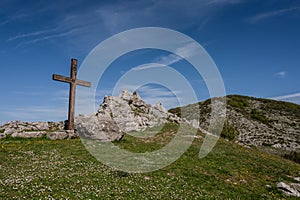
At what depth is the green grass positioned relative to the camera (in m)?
14.9

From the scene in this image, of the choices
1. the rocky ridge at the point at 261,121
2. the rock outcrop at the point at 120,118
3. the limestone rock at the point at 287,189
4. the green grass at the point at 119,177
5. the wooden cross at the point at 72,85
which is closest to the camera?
the green grass at the point at 119,177

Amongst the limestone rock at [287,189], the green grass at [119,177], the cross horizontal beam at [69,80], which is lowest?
the limestone rock at [287,189]

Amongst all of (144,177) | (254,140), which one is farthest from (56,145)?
(254,140)

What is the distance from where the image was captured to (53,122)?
1672 inches

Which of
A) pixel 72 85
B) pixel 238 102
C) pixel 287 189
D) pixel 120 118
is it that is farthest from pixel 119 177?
pixel 238 102

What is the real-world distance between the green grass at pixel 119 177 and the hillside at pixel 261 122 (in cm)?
3076

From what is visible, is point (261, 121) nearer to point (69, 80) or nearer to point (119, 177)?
point (69, 80)

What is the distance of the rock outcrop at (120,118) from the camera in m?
31.8

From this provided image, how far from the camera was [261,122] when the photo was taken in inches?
3012

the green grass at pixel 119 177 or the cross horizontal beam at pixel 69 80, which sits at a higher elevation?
the cross horizontal beam at pixel 69 80

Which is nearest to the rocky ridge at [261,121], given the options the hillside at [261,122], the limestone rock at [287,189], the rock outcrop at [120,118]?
the hillside at [261,122]

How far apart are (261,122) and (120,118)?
49390 mm

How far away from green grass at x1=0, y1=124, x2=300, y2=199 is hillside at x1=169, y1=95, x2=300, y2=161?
30762mm

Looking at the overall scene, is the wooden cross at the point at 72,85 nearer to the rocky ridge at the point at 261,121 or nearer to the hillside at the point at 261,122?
the hillside at the point at 261,122
